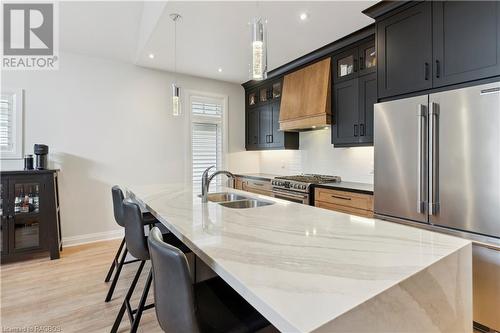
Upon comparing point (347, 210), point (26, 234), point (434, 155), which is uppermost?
point (434, 155)

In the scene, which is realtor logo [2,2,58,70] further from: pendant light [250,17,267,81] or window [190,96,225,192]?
pendant light [250,17,267,81]

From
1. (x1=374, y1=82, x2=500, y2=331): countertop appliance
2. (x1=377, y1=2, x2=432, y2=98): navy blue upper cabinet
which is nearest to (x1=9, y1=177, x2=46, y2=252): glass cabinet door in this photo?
(x1=374, y1=82, x2=500, y2=331): countertop appliance

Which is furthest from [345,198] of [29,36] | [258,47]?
[29,36]

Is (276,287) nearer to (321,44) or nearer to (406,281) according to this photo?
(406,281)

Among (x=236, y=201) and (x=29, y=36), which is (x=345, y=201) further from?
(x=29, y=36)

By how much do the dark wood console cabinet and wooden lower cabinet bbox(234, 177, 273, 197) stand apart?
277 centimetres

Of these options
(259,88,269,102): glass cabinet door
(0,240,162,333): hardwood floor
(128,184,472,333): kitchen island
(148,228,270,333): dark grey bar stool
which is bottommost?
(0,240,162,333): hardwood floor

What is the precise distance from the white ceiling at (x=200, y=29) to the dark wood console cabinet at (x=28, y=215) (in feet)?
6.09

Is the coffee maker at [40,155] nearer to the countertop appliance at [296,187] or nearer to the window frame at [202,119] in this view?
the window frame at [202,119]

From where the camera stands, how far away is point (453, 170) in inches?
76.0

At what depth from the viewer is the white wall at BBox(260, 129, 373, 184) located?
3.43 m

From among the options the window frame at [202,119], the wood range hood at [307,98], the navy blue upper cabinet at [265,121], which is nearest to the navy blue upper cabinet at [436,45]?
the wood range hood at [307,98]

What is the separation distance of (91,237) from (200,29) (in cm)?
327

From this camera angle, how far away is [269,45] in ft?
10.8
